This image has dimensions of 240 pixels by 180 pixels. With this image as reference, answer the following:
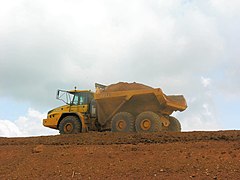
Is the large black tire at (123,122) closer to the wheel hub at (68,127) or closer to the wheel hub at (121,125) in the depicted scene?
the wheel hub at (121,125)

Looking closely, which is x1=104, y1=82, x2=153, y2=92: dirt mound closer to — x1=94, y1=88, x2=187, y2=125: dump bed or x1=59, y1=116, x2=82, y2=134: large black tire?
x1=94, y1=88, x2=187, y2=125: dump bed

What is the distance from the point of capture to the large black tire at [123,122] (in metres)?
17.2

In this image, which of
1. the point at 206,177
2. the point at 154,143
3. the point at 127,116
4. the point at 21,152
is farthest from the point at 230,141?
the point at 21,152

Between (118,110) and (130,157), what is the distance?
22.0ft

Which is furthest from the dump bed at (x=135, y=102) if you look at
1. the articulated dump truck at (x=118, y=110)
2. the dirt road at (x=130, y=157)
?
the dirt road at (x=130, y=157)

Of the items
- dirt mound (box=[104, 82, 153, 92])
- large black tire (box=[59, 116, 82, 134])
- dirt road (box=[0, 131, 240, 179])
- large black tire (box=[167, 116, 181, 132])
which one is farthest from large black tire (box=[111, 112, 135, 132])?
large black tire (box=[167, 116, 181, 132])

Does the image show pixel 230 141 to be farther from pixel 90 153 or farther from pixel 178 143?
pixel 90 153

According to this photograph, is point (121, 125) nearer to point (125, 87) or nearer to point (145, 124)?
point (145, 124)

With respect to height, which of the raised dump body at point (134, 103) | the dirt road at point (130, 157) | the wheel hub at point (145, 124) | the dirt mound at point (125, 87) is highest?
the dirt mound at point (125, 87)

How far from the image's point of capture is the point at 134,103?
17.7 m

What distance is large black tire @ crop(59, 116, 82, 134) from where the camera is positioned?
19.1m

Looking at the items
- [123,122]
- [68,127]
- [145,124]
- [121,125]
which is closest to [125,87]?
[123,122]

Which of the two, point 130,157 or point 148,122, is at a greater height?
point 148,122

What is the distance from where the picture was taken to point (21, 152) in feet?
45.3
